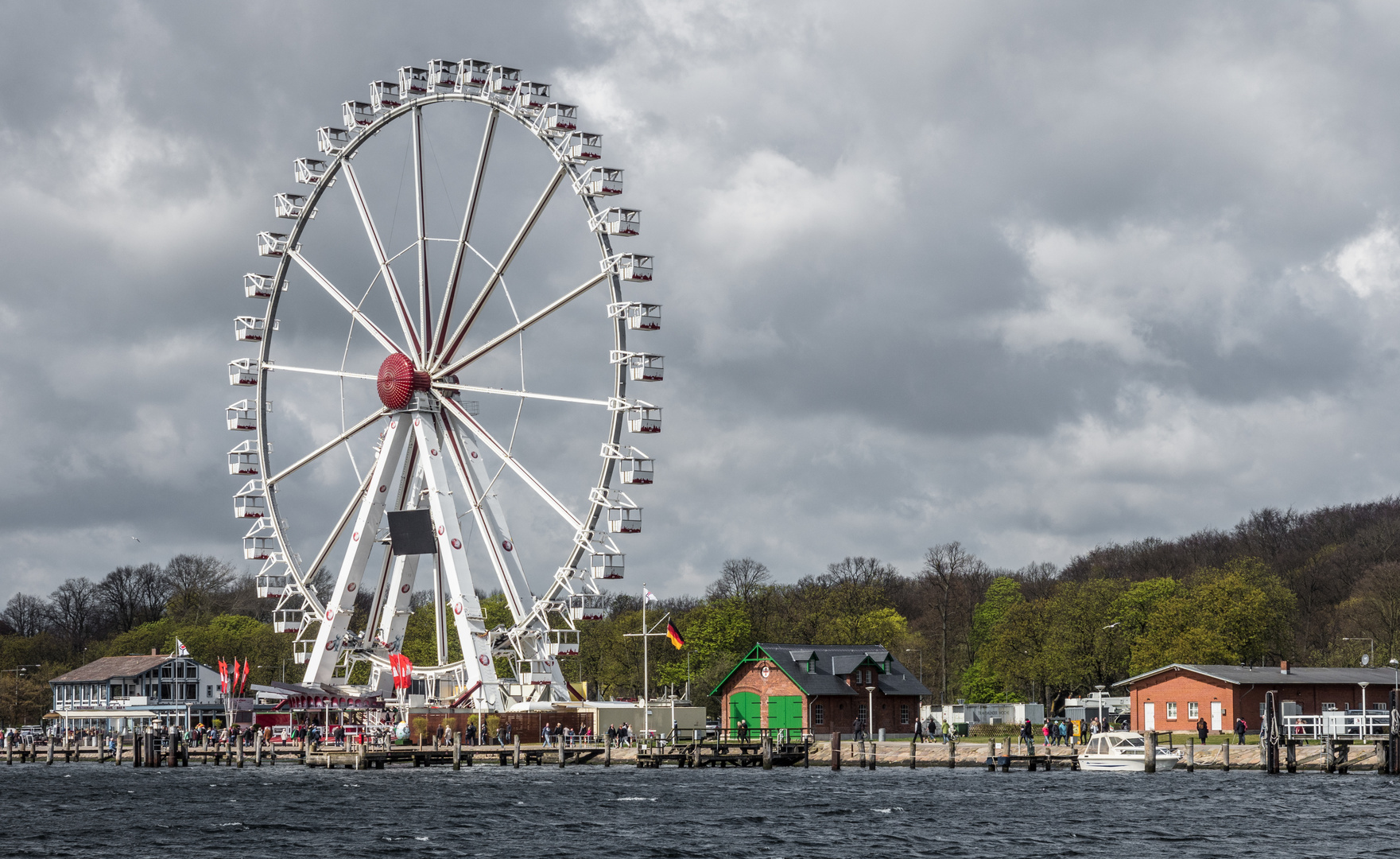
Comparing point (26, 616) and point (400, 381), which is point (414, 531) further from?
point (26, 616)

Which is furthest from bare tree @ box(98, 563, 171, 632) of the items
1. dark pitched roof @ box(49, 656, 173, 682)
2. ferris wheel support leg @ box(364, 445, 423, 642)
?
ferris wheel support leg @ box(364, 445, 423, 642)

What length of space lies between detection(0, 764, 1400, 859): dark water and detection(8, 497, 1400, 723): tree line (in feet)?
109

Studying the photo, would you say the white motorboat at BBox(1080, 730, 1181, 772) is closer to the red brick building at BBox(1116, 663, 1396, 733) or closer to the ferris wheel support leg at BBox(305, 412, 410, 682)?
the red brick building at BBox(1116, 663, 1396, 733)

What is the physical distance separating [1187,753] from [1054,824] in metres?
22.2

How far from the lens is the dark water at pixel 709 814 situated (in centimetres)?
4031

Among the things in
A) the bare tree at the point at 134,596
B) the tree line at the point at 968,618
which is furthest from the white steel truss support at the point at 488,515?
the bare tree at the point at 134,596

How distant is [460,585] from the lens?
72.1 m

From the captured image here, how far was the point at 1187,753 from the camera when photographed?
64.6 meters

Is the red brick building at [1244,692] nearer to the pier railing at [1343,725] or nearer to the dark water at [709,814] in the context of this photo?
the pier railing at [1343,725]

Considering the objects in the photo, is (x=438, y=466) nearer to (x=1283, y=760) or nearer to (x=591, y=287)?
(x=591, y=287)

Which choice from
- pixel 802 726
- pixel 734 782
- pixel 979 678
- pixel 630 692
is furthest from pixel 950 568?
pixel 734 782

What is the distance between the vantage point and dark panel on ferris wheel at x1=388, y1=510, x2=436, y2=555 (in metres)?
74.3

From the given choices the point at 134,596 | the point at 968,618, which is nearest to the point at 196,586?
the point at 134,596

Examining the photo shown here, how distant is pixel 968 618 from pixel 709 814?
85.3m
